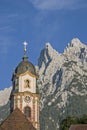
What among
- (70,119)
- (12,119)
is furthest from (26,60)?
(12,119)

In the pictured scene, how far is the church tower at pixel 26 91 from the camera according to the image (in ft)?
284

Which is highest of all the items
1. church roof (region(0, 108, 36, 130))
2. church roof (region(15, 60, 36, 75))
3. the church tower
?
church roof (region(15, 60, 36, 75))

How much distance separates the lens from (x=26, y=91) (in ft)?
290

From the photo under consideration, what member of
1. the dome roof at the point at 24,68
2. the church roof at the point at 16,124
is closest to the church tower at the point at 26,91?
the dome roof at the point at 24,68

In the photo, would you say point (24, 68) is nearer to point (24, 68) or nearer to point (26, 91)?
point (24, 68)

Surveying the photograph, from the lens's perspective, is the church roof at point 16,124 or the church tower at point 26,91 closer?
the church roof at point 16,124

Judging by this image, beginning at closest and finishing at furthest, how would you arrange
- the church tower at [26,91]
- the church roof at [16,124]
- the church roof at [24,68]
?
1. the church roof at [16,124]
2. the church tower at [26,91]
3. the church roof at [24,68]

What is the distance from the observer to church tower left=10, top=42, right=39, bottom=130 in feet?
284

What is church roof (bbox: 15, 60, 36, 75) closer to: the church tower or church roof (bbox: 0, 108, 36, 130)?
the church tower

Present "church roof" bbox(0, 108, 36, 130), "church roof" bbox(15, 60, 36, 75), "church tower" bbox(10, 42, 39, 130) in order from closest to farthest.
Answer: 1. "church roof" bbox(0, 108, 36, 130)
2. "church tower" bbox(10, 42, 39, 130)
3. "church roof" bbox(15, 60, 36, 75)

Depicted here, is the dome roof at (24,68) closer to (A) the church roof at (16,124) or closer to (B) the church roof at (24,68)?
(B) the church roof at (24,68)

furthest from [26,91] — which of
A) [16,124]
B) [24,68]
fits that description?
[16,124]

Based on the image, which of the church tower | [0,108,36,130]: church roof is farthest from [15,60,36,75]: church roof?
[0,108,36,130]: church roof

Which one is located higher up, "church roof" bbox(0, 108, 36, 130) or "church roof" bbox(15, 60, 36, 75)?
"church roof" bbox(15, 60, 36, 75)
